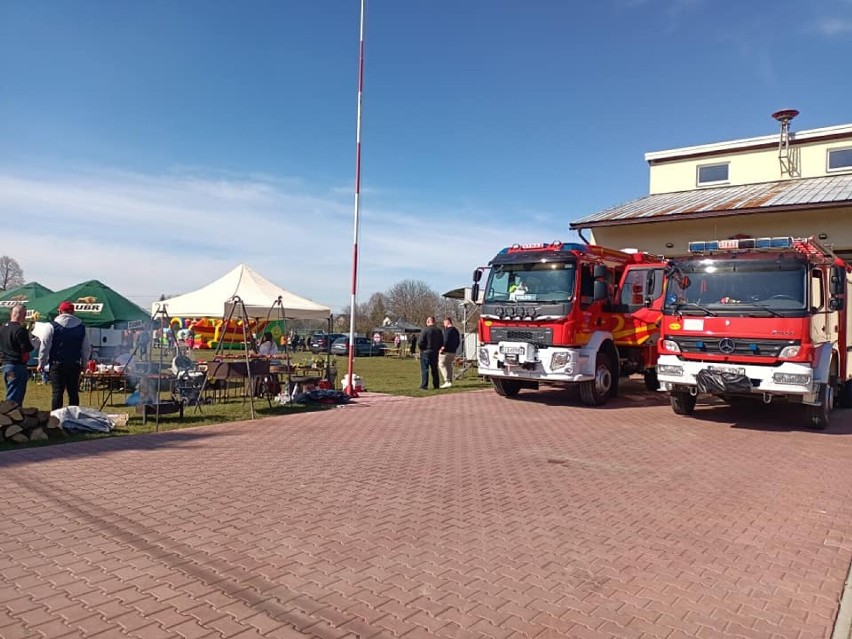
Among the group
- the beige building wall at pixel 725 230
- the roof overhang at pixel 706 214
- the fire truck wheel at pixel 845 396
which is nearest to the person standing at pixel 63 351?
the fire truck wheel at pixel 845 396

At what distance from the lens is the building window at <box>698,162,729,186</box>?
22250mm

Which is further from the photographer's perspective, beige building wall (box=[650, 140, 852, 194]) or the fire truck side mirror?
beige building wall (box=[650, 140, 852, 194])

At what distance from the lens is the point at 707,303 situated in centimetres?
1048

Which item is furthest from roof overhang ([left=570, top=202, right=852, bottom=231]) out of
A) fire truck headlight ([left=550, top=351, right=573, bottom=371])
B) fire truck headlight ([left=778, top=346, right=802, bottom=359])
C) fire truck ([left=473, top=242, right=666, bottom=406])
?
fire truck headlight ([left=778, top=346, right=802, bottom=359])

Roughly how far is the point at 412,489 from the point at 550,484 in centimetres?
154

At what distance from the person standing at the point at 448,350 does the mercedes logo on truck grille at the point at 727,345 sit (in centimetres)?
793

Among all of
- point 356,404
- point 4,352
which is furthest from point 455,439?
point 4,352

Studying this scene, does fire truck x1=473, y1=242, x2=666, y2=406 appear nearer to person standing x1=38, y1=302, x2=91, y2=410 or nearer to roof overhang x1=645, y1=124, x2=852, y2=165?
person standing x1=38, y1=302, x2=91, y2=410

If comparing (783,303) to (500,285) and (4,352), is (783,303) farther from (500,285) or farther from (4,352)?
(4,352)

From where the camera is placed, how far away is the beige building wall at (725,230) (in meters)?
17.1

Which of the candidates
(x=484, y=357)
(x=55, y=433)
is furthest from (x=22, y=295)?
(x=484, y=357)

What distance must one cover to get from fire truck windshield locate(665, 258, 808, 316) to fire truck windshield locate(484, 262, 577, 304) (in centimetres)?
201

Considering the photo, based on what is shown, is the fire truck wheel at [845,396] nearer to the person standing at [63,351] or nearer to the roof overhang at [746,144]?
the roof overhang at [746,144]

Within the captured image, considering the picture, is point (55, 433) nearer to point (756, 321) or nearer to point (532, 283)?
point (532, 283)
